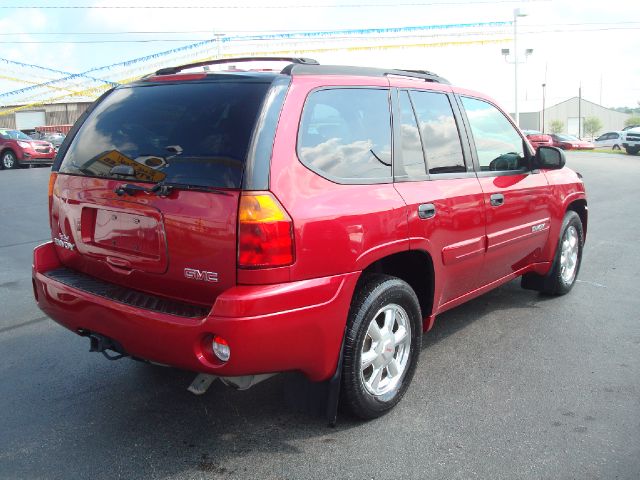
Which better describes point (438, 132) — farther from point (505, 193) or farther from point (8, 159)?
point (8, 159)

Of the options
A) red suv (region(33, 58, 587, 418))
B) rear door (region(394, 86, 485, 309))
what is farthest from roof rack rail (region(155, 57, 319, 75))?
rear door (region(394, 86, 485, 309))

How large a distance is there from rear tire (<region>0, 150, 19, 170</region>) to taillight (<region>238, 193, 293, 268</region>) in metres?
21.6

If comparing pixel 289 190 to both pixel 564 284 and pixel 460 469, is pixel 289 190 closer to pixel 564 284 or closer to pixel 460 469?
pixel 460 469

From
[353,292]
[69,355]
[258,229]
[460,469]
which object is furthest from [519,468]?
[69,355]

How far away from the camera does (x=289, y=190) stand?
9.07 ft

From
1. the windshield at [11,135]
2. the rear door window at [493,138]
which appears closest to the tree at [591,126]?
the windshield at [11,135]

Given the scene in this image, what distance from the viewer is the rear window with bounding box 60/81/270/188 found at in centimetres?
277

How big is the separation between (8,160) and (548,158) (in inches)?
830

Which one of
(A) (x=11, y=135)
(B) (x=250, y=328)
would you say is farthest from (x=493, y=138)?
(A) (x=11, y=135)

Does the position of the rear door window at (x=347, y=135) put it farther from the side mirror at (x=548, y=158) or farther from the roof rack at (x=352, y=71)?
the side mirror at (x=548, y=158)

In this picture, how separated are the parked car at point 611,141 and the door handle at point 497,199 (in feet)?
140

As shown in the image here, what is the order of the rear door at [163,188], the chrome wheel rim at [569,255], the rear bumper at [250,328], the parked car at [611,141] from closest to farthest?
the rear bumper at [250,328], the rear door at [163,188], the chrome wheel rim at [569,255], the parked car at [611,141]

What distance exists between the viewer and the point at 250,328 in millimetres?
2615

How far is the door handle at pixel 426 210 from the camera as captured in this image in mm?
3428
